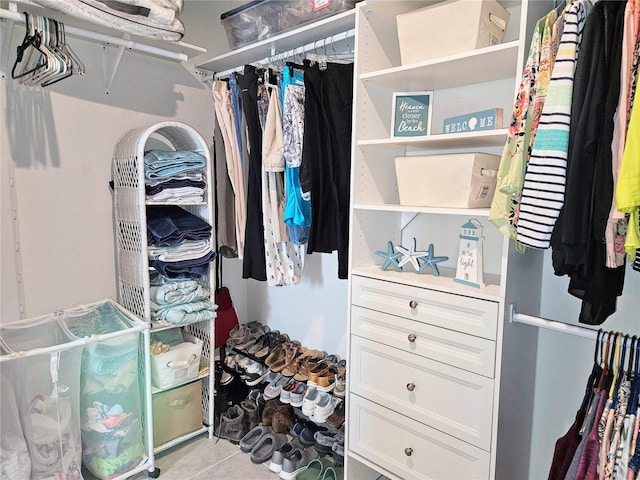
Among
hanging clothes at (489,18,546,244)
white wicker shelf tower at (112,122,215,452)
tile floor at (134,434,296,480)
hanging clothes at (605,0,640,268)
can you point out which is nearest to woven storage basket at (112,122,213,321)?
white wicker shelf tower at (112,122,215,452)

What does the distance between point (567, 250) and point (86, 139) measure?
2.14 m

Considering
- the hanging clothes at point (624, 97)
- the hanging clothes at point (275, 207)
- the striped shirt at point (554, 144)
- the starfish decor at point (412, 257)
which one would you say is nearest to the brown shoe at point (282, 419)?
the hanging clothes at point (275, 207)

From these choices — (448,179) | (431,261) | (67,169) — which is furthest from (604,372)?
(67,169)

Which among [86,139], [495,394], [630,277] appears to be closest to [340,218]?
[495,394]

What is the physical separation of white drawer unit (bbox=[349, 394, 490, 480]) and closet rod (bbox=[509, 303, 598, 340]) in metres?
0.46

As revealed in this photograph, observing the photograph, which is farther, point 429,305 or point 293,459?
point 293,459

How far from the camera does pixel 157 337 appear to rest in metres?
2.13

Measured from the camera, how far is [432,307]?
148 cm

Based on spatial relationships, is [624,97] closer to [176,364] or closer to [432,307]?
[432,307]

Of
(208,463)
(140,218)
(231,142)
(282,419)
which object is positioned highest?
(231,142)

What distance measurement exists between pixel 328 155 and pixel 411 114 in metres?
0.38

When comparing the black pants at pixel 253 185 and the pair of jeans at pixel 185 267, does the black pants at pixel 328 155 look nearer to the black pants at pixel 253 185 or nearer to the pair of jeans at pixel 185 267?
the black pants at pixel 253 185

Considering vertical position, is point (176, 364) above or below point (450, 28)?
below

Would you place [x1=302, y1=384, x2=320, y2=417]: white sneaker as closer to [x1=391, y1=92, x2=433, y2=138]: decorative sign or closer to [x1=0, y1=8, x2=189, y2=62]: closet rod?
[x1=391, y1=92, x2=433, y2=138]: decorative sign
